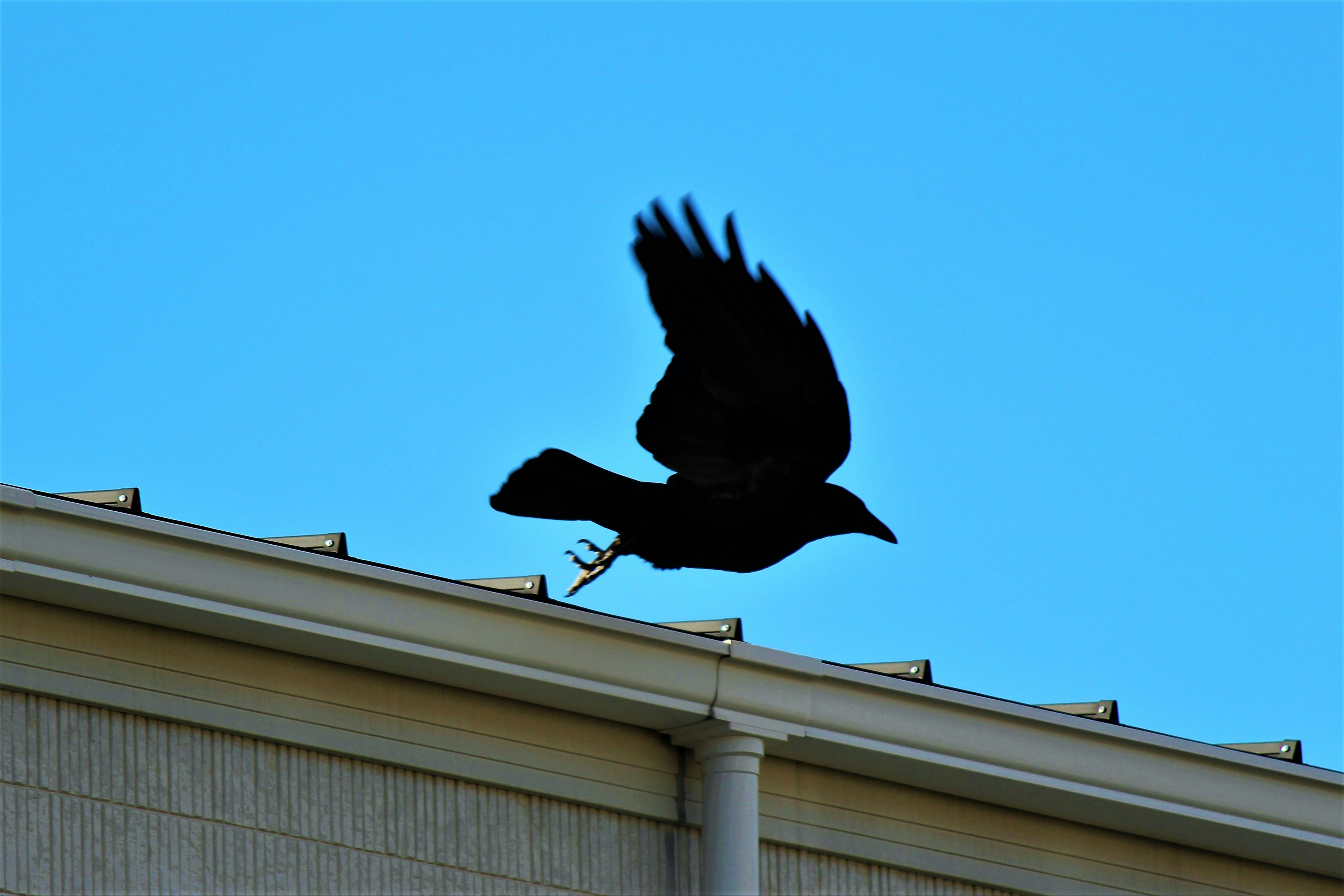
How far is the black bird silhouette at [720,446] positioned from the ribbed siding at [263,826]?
885 mm

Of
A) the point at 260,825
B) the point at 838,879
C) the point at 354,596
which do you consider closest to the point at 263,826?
the point at 260,825

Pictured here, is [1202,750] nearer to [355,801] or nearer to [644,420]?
[644,420]

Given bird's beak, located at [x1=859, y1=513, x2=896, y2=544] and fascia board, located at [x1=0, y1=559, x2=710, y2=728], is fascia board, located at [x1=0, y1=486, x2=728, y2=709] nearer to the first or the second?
fascia board, located at [x1=0, y1=559, x2=710, y2=728]

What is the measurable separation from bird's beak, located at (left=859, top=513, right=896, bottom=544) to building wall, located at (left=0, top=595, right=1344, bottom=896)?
0.95 m

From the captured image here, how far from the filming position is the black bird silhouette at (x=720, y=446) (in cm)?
595

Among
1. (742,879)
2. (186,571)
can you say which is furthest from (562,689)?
(186,571)

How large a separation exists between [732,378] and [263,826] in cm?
206

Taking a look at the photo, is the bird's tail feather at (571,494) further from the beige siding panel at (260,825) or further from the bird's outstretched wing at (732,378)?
the beige siding panel at (260,825)

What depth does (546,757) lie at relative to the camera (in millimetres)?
5734

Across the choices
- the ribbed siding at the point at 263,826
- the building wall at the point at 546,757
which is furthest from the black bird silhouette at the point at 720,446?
the ribbed siding at the point at 263,826

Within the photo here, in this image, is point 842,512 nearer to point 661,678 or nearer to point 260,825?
point 661,678

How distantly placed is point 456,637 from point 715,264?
4.69 ft

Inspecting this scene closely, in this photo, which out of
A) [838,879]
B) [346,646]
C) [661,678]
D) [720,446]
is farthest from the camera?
[720,446]

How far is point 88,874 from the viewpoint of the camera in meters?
5.02
